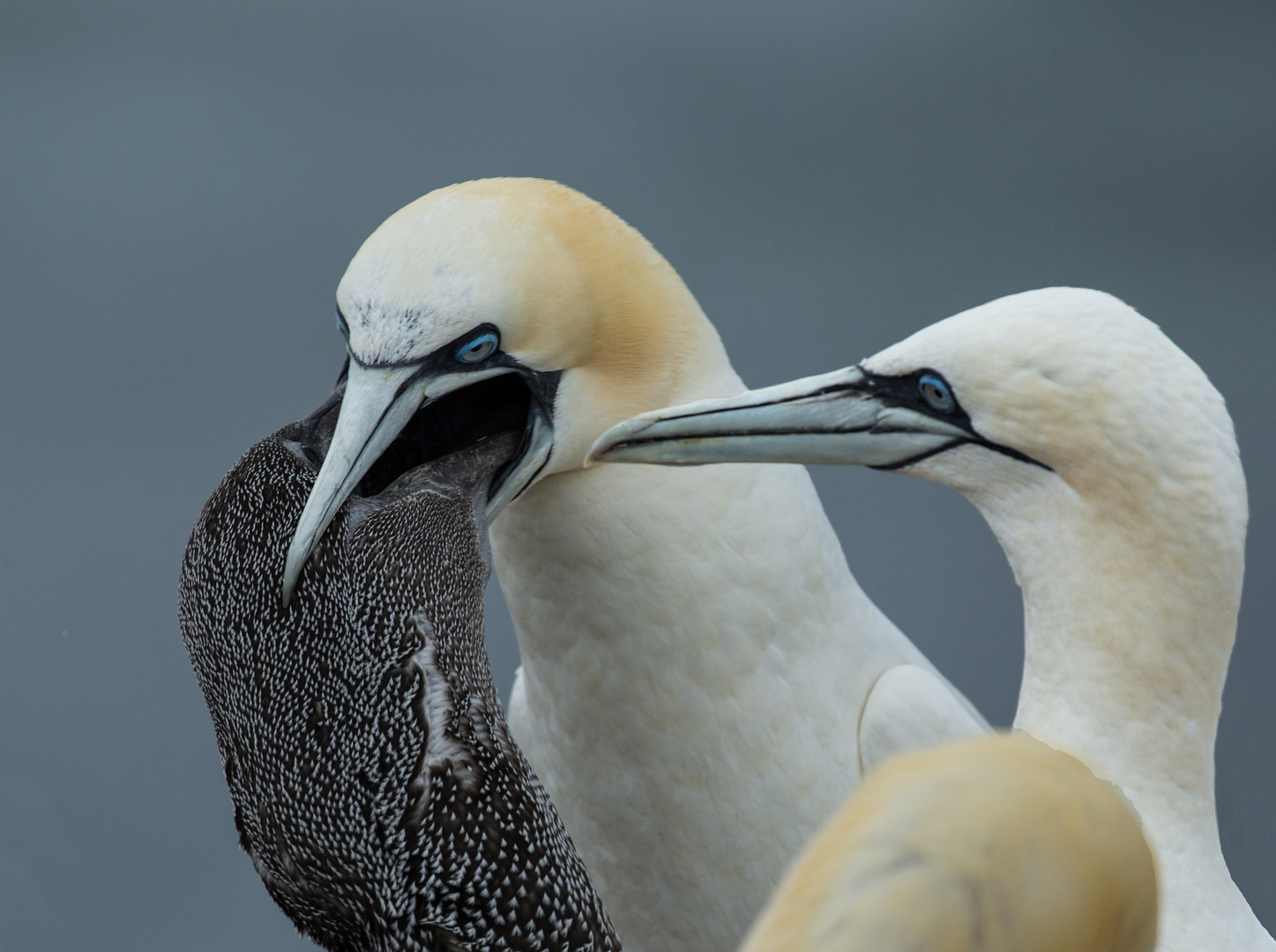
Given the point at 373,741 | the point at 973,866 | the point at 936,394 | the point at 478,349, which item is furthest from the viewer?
the point at 478,349

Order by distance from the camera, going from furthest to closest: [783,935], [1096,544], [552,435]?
1. [552,435]
2. [1096,544]
3. [783,935]

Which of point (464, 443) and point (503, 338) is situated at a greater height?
point (503, 338)

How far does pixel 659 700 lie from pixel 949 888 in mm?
1157

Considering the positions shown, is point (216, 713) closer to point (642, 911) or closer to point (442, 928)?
point (442, 928)

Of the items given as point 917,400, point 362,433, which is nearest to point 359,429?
point 362,433

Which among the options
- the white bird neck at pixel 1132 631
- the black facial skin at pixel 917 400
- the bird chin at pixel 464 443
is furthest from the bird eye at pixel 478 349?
the white bird neck at pixel 1132 631

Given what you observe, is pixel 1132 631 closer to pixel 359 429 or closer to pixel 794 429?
pixel 794 429

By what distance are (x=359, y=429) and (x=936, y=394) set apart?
55cm

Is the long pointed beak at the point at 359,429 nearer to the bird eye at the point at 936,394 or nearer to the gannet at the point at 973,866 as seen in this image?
the bird eye at the point at 936,394

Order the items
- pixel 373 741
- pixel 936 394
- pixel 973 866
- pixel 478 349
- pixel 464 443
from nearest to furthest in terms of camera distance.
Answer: pixel 973 866 < pixel 373 741 < pixel 936 394 < pixel 478 349 < pixel 464 443

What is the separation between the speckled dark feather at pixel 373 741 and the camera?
45.2 inches

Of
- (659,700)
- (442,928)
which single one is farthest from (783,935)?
(659,700)

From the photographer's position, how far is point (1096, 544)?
1.26 metres

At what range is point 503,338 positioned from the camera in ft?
4.91
